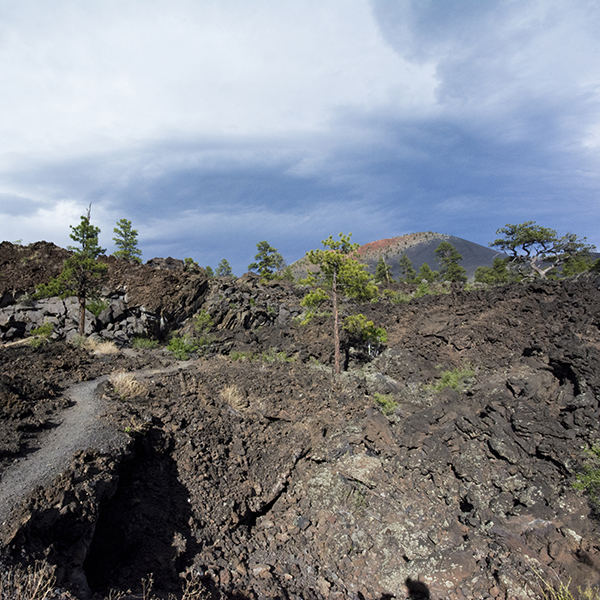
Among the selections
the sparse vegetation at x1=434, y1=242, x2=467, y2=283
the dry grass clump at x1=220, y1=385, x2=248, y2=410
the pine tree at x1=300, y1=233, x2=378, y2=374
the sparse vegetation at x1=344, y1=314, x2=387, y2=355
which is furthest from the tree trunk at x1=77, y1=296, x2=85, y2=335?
the sparse vegetation at x1=434, y1=242, x2=467, y2=283

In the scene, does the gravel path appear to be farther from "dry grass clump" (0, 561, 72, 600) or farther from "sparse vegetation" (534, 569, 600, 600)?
"sparse vegetation" (534, 569, 600, 600)

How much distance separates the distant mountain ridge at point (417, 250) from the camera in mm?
116000

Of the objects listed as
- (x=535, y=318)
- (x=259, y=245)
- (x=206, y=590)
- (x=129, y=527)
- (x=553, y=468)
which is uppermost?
(x=259, y=245)

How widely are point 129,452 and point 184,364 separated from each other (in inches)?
465

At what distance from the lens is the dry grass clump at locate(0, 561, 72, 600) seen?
443cm

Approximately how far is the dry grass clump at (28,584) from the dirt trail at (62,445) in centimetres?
118

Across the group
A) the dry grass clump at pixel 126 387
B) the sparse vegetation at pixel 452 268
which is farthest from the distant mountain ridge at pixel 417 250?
the dry grass clump at pixel 126 387

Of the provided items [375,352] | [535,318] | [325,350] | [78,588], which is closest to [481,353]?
Result: [535,318]

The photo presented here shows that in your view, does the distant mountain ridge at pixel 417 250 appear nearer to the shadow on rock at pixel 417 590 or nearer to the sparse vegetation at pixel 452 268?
the sparse vegetation at pixel 452 268

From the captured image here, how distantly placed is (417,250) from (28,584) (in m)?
133

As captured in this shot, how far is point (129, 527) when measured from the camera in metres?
7.42

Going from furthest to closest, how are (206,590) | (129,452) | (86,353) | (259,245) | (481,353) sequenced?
(259,245) < (86,353) < (481,353) < (129,452) < (206,590)

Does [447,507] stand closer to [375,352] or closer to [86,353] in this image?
[375,352]

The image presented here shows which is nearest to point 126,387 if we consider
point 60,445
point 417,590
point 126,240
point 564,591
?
point 60,445
